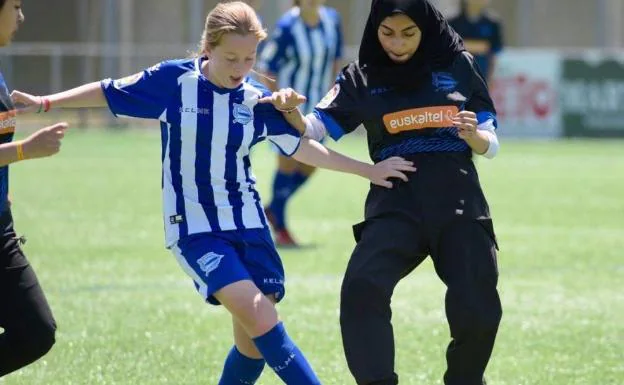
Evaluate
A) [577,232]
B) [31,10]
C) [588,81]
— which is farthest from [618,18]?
[577,232]

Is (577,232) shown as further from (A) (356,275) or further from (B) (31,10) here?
(B) (31,10)

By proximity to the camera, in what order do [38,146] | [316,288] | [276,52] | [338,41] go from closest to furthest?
1. [38,146]
2. [316,288]
3. [276,52]
4. [338,41]

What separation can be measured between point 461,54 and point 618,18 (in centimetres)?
2936

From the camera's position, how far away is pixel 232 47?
520 cm

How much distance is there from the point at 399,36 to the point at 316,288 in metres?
4.14

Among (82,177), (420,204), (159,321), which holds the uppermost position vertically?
(420,204)

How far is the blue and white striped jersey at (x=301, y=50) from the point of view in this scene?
12250mm

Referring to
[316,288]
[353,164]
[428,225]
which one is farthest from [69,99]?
[316,288]

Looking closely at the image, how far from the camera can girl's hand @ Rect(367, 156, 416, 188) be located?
5246mm

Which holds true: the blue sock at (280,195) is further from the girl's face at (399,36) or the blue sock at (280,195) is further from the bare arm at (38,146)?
the bare arm at (38,146)

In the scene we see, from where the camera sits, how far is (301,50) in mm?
12375

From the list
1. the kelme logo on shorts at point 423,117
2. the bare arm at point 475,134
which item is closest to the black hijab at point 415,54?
the kelme logo on shorts at point 423,117

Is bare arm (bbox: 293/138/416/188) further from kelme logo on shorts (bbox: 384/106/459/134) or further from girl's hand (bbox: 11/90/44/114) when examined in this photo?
girl's hand (bbox: 11/90/44/114)

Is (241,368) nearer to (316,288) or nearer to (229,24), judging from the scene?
(229,24)
